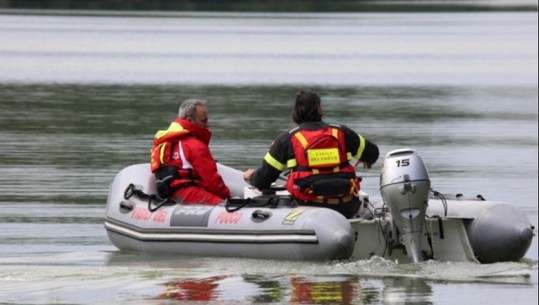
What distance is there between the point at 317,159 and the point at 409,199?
0.86m

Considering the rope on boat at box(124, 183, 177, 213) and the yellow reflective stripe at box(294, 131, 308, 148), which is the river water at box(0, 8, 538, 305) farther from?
the yellow reflective stripe at box(294, 131, 308, 148)

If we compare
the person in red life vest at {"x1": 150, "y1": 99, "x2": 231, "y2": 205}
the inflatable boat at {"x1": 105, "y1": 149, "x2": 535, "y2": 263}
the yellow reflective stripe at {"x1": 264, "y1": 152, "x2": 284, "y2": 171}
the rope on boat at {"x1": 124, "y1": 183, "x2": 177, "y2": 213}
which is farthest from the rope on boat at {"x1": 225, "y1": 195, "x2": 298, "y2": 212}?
the rope on boat at {"x1": 124, "y1": 183, "x2": 177, "y2": 213}

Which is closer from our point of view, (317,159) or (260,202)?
(317,159)

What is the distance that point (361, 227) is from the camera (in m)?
11.9

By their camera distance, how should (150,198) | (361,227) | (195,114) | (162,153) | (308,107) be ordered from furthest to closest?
(162,153), (195,114), (150,198), (308,107), (361,227)

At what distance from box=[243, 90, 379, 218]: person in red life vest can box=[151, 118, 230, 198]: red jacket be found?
0.83 metres

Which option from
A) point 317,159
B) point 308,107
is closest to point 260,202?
point 317,159

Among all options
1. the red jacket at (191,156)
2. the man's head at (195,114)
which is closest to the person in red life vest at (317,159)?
the red jacket at (191,156)

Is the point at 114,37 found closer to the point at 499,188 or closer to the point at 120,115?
the point at 120,115

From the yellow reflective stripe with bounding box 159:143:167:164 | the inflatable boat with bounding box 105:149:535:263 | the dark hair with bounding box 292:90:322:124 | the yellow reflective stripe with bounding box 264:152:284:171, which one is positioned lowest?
the inflatable boat with bounding box 105:149:535:263

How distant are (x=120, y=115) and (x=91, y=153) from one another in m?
6.94

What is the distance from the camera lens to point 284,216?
38.6 feet

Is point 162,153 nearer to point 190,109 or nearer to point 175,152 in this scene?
point 175,152

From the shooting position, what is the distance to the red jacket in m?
12.8
